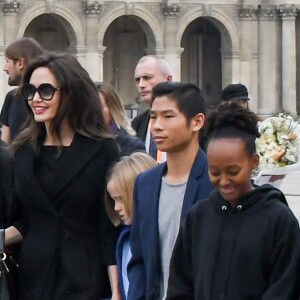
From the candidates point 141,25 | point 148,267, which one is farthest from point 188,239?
point 141,25

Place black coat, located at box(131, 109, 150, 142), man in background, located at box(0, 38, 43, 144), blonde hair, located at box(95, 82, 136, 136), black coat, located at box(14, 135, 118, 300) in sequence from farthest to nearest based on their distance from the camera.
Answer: black coat, located at box(131, 109, 150, 142), blonde hair, located at box(95, 82, 136, 136), man in background, located at box(0, 38, 43, 144), black coat, located at box(14, 135, 118, 300)

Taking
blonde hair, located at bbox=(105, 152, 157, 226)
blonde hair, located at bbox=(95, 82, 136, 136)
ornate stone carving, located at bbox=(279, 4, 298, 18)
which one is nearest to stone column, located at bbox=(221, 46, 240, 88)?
ornate stone carving, located at bbox=(279, 4, 298, 18)

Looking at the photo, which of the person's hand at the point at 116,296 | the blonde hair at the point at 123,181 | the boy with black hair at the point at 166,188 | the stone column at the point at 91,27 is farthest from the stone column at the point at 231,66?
the boy with black hair at the point at 166,188

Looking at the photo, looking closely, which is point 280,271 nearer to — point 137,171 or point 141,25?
point 137,171

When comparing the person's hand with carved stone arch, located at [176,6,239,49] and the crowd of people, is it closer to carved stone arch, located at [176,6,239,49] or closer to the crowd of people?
the crowd of people

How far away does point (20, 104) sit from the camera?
Result: 352 inches

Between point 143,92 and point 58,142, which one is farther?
point 143,92

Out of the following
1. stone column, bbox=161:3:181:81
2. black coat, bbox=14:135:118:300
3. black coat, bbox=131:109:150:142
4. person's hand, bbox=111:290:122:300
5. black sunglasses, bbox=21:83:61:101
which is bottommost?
person's hand, bbox=111:290:122:300

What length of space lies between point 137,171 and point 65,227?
573mm

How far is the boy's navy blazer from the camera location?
5.94m

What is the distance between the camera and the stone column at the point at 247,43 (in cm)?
3828

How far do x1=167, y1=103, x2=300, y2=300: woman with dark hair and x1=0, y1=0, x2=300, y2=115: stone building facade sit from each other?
30.9 m

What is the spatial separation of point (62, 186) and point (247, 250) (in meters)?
1.48

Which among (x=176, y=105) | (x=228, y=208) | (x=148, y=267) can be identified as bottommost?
(x=148, y=267)
